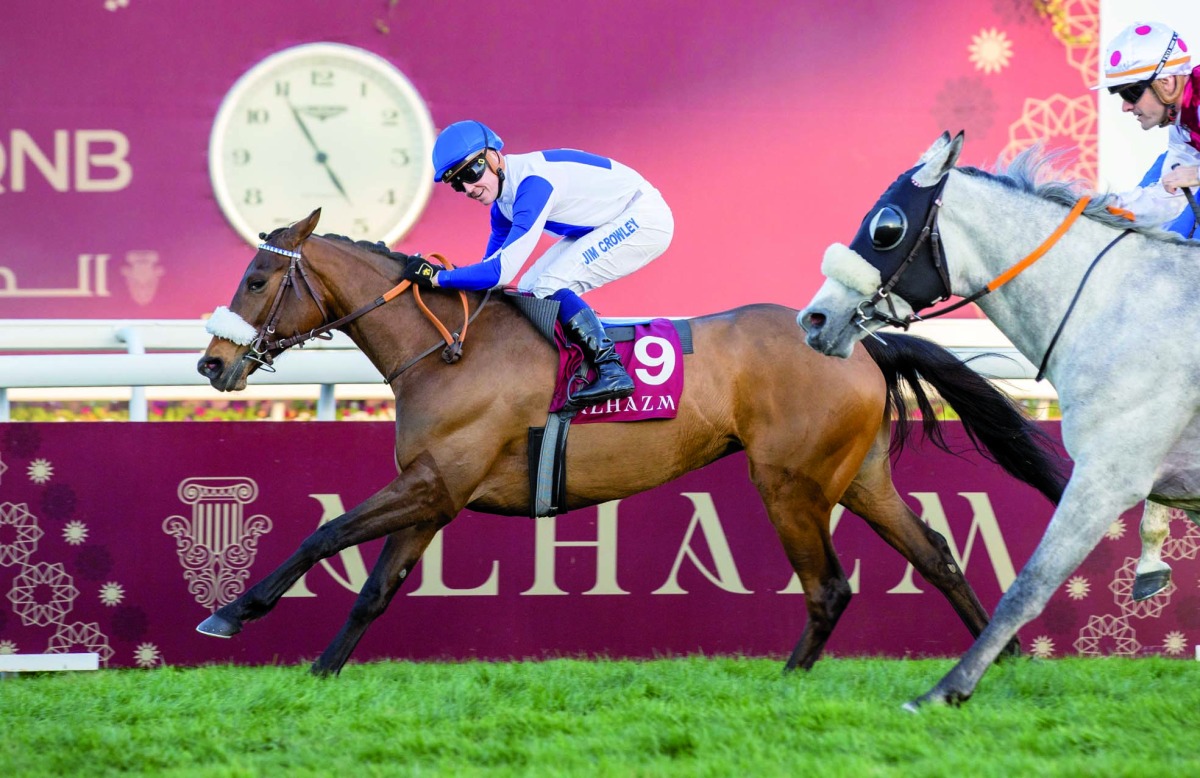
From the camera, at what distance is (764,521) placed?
5062 mm

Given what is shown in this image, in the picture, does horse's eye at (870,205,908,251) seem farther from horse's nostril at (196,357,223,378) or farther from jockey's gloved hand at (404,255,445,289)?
horse's nostril at (196,357,223,378)

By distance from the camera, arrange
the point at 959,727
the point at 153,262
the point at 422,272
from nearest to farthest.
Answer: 1. the point at 959,727
2. the point at 422,272
3. the point at 153,262

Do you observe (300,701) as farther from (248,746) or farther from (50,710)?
(50,710)

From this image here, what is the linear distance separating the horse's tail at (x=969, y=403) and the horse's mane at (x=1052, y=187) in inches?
37.7

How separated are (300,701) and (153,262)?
154 inches

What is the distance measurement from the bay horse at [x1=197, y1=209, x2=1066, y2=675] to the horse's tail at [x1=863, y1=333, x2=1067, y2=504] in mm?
11

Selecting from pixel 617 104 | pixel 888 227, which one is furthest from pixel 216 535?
pixel 617 104

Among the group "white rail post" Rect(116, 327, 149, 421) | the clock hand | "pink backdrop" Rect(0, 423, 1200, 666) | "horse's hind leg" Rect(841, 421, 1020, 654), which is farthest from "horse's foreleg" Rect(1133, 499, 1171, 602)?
the clock hand

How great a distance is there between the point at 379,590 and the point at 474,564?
743 mm

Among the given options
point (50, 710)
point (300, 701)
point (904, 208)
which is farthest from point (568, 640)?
point (904, 208)

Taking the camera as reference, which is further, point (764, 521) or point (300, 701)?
point (764, 521)

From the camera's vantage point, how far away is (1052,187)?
371 cm

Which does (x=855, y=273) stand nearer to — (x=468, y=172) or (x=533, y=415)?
(x=533, y=415)

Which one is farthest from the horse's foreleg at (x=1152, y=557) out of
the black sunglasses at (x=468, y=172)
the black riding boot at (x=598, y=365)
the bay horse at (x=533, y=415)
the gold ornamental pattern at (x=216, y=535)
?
the gold ornamental pattern at (x=216, y=535)
